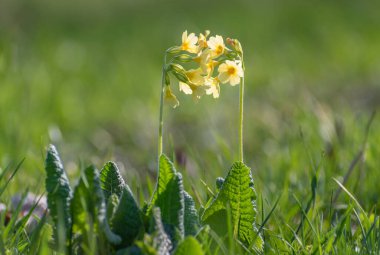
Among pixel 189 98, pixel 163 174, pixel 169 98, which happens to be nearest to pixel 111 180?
pixel 163 174

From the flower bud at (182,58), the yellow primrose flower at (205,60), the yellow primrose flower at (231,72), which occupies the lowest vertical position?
the yellow primrose flower at (231,72)

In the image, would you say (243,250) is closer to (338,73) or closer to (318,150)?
(318,150)

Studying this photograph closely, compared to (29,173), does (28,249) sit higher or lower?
lower

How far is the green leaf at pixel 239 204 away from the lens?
228cm

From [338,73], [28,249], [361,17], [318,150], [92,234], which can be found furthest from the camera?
[361,17]

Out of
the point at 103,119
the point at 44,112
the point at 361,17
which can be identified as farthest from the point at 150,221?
the point at 361,17

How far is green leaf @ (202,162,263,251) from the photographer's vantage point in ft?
7.47

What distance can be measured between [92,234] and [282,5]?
410 inches

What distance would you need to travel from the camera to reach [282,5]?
39.7 ft

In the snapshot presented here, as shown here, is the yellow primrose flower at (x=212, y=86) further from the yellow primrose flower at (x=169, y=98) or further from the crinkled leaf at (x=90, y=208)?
the crinkled leaf at (x=90, y=208)

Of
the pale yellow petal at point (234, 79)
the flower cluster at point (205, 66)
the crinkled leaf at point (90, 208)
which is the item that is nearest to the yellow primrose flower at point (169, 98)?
the flower cluster at point (205, 66)

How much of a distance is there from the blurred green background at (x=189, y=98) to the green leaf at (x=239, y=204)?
0.43 metres

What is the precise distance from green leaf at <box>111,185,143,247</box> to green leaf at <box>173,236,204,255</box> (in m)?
0.17

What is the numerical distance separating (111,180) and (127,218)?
23 cm
